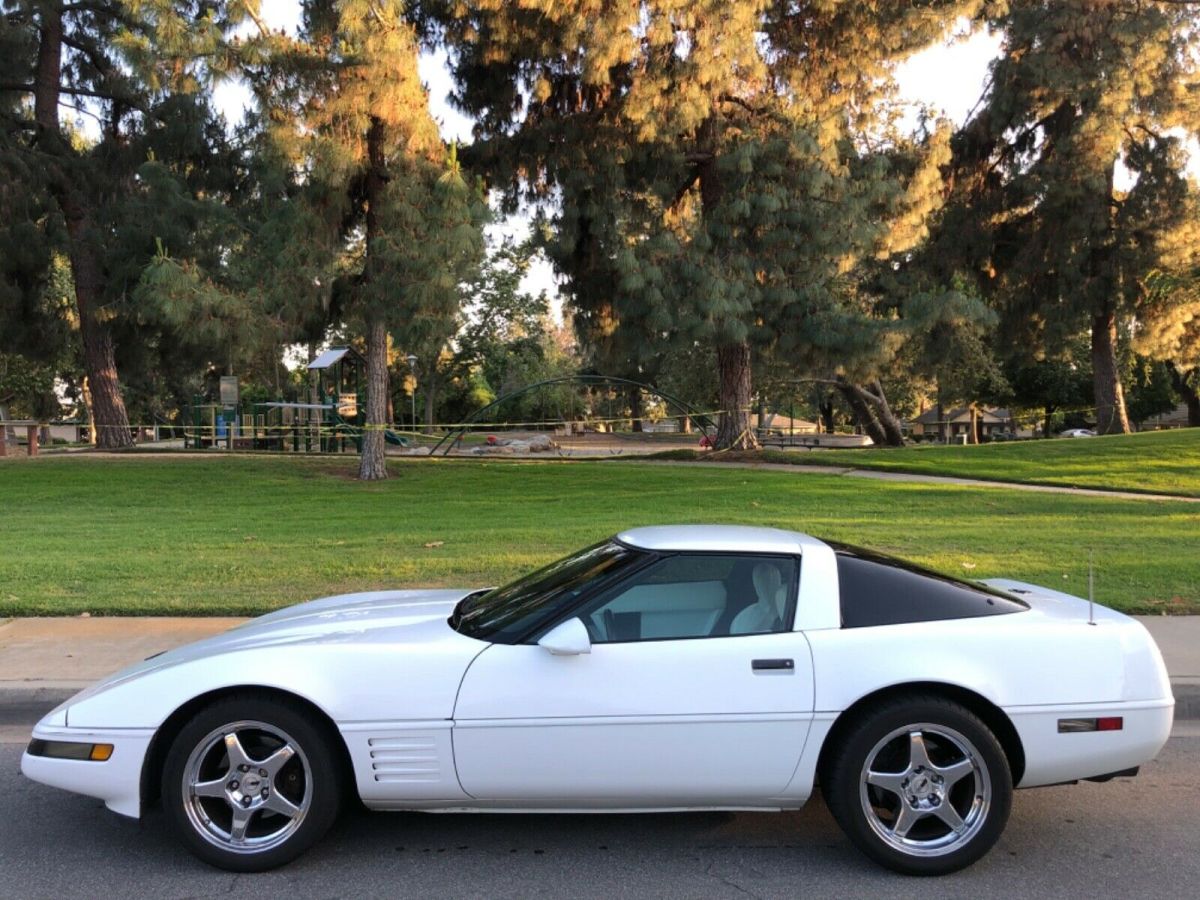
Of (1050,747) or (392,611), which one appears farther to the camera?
(392,611)

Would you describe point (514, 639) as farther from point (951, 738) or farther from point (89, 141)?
point (89, 141)

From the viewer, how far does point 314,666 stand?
11.6 ft

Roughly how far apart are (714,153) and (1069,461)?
9562 millimetres

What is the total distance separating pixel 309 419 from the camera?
114 ft

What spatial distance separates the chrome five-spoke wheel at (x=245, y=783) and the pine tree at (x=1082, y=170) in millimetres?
27969

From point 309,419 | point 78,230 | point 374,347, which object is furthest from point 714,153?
point 309,419

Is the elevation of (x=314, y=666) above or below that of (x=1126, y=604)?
above

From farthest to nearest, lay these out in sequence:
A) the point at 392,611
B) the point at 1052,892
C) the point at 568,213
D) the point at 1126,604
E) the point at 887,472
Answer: the point at 568,213, the point at 887,472, the point at 1126,604, the point at 392,611, the point at 1052,892

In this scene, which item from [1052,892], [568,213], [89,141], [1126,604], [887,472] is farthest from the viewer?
[89,141]

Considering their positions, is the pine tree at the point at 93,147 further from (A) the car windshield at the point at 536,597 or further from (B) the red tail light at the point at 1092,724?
(B) the red tail light at the point at 1092,724

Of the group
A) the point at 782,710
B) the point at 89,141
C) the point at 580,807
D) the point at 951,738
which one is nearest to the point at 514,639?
the point at 580,807

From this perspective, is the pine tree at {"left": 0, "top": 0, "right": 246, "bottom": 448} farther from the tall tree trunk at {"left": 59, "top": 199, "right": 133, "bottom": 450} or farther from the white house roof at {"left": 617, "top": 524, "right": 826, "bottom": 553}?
the white house roof at {"left": 617, "top": 524, "right": 826, "bottom": 553}

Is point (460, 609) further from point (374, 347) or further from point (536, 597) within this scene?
point (374, 347)

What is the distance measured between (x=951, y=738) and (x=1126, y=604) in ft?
15.3
